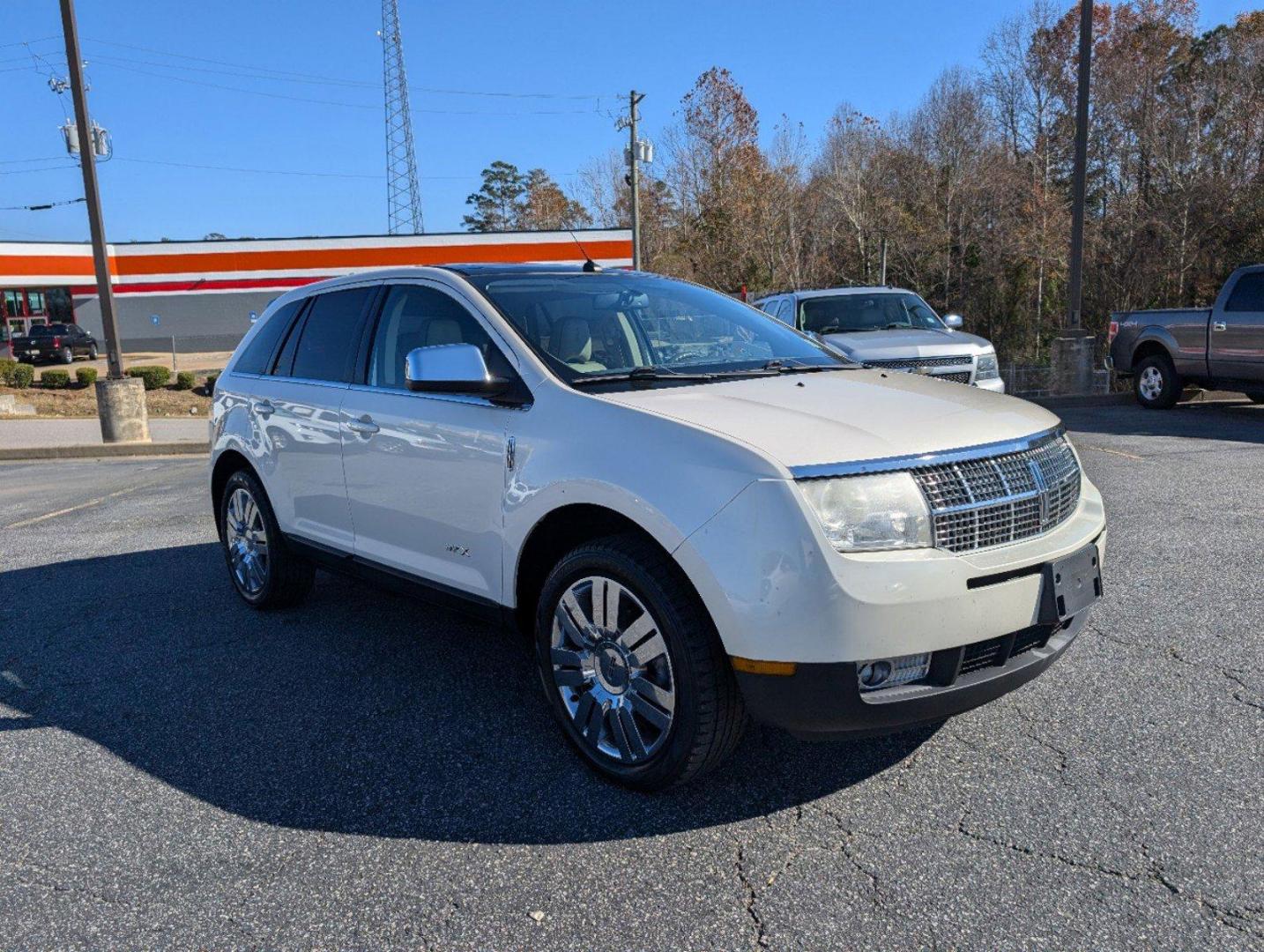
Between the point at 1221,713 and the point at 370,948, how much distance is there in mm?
3138

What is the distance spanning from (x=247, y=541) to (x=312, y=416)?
1.19m

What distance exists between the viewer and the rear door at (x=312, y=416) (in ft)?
15.0

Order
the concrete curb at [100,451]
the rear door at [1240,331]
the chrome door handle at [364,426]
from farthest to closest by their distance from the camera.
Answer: the concrete curb at [100,451] < the rear door at [1240,331] < the chrome door handle at [364,426]

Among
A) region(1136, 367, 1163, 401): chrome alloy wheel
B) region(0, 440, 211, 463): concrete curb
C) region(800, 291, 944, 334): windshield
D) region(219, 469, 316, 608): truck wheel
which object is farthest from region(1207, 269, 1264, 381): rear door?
region(0, 440, 211, 463): concrete curb

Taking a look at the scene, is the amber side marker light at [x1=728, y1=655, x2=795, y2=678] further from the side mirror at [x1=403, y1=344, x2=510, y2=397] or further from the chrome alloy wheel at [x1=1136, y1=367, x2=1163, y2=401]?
the chrome alloy wheel at [x1=1136, y1=367, x2=1163, y2=401]

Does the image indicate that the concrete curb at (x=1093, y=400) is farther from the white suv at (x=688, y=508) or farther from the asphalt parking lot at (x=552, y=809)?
the white suv at (x=688, y=508)

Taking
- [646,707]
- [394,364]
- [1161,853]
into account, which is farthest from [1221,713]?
[394,364]

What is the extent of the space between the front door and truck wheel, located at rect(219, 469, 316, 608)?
95 centimetres

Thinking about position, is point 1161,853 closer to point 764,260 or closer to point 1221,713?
point 1221,713

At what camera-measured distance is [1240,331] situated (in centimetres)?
1241

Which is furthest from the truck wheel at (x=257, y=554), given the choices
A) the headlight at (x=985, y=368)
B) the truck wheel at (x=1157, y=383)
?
the truck wheel at (x=1157, y=383)

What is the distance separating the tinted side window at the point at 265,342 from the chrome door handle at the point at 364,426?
1255 millimetres

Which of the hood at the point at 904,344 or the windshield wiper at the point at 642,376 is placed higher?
the windshield wiper at the point at 642,376

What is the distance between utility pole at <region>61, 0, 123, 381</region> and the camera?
49.9ft
